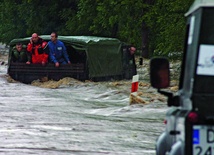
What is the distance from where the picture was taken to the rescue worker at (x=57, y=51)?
33.1 meters

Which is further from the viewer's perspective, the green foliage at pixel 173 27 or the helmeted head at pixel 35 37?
the green foliage at pixel 173 27

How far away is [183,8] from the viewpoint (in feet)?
120

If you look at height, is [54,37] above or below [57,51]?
above

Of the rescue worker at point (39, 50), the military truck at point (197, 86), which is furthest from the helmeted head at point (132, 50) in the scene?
the military truck at point (197, 86)

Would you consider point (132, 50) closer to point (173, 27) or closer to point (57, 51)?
point (173, 27)

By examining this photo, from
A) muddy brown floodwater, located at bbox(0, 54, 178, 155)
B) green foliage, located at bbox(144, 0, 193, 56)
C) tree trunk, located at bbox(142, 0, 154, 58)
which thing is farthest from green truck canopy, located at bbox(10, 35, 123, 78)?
tree trunk, located at bbox(142, 0, 154, 58)

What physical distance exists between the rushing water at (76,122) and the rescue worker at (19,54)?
2.87 metres

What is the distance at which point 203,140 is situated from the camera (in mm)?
8328

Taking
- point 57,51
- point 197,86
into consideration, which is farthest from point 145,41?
point 197,86

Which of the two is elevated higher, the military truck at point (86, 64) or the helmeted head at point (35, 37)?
the helmeted head at point (35, 37)

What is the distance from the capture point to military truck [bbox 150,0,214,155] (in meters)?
8.25

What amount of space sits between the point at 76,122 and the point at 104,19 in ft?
110

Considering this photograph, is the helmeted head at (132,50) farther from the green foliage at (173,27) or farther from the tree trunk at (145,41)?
the tree trunk at (145,41)

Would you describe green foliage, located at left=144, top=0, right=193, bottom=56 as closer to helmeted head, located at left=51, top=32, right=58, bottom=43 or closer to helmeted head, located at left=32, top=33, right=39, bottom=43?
helmeted head, located at left=51, top=32, right=58, bottom=43
